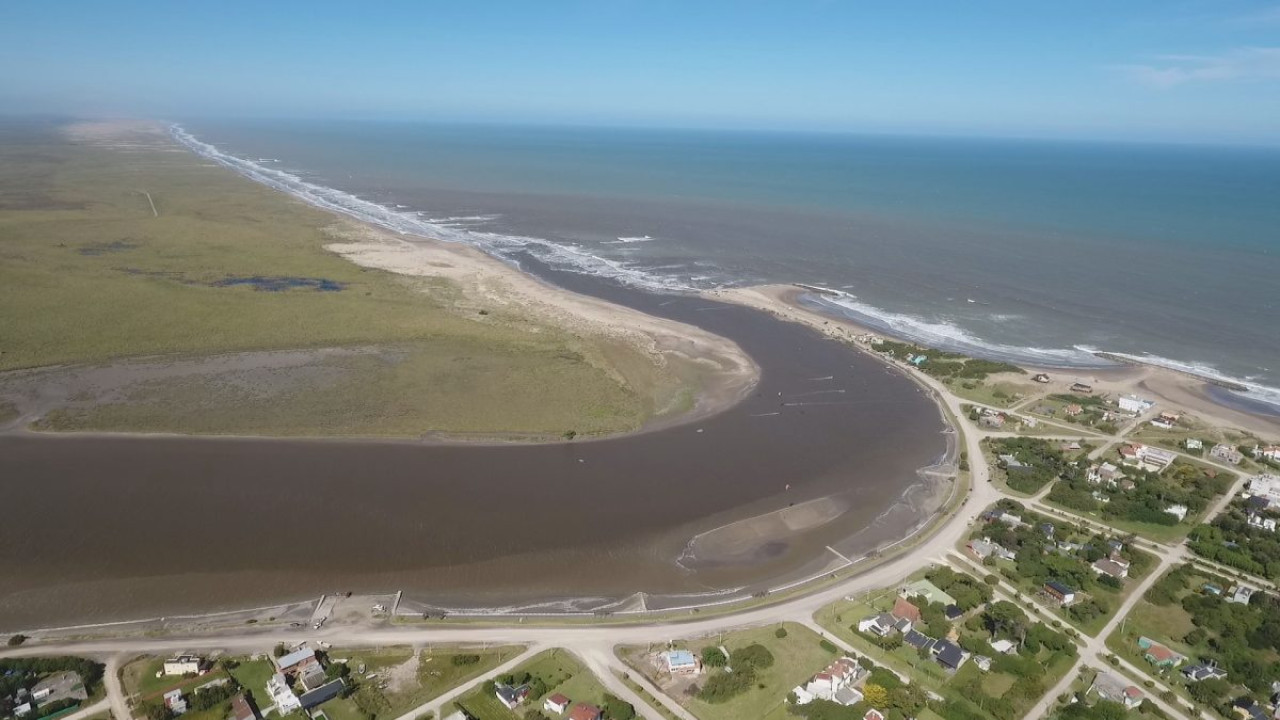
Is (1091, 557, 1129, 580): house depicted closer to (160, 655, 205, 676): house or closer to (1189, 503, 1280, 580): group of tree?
(1189, 503, 1280, 580): group of tree

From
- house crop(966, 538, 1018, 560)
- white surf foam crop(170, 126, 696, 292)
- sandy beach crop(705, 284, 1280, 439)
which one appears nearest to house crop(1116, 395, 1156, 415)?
sandy beach crop(705, 284, 1280, 439)

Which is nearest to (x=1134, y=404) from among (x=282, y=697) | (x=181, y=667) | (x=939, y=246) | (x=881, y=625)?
(x=881, y=625)

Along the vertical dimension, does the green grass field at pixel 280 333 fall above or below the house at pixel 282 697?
above

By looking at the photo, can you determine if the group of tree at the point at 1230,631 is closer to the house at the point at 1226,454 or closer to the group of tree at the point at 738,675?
the house at the point at 1226,454

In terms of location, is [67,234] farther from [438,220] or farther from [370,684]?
[370,684]

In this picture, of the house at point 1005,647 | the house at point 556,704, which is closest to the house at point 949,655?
the house at point 1005,647

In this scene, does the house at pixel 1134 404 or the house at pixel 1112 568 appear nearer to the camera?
the house at pixel 1112 568
